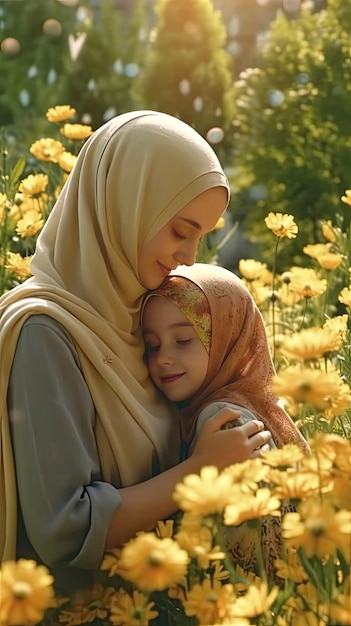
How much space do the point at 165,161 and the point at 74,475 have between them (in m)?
0.66

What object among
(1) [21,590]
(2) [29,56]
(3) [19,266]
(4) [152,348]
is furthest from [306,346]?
(2) [29,56]

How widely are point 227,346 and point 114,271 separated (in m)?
0.33

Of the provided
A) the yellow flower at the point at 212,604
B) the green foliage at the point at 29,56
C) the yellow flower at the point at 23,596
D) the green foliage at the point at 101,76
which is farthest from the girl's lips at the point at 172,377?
the green foliage at the point at 29,56

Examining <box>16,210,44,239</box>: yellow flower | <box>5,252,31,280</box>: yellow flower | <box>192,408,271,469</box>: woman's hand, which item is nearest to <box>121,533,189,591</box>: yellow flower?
<box>192,408,271,469</box>: woman's hand

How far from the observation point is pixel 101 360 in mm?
2203

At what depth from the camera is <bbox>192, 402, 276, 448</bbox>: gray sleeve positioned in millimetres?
2289

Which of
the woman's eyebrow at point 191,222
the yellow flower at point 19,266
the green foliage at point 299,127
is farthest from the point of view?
the green foliage at point 299,127

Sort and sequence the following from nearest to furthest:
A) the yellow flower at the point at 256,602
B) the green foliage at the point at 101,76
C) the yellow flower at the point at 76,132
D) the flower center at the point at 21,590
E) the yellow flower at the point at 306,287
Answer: the flower center at the point at 21,590, the yellow flower at the point at 256,602, the yellow flower at the point at 306,287, the yellow flower at the point at 76,132, the green foliage at the point at 101,76

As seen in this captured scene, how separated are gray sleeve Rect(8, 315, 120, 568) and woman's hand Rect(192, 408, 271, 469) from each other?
199mm

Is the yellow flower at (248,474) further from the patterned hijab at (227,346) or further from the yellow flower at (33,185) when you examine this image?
the yellow flower at (33,185)

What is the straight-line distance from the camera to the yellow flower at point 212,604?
168 centimetres

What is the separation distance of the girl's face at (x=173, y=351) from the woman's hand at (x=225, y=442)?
0.15 metres

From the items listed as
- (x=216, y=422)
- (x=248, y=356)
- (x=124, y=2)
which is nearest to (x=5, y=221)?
(x=248, y=356)

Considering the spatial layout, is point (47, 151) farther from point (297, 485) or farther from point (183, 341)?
point (297, 485)
